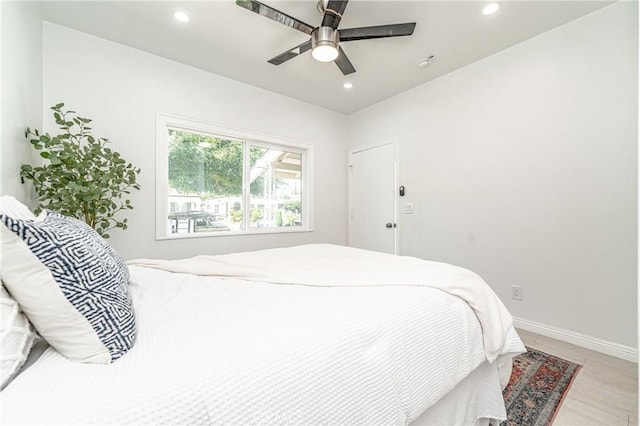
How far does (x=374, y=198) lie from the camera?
3902 millimetres

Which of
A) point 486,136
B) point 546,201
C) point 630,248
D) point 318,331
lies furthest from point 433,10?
point 318,331

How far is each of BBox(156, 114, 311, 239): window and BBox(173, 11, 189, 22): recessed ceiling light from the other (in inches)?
37.1

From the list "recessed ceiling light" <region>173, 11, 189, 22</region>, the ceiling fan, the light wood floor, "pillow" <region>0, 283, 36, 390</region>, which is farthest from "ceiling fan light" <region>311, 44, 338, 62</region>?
the light wood floor

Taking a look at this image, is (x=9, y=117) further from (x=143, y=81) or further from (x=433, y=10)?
(x=433, y=10)

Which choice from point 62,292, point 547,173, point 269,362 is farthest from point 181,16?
point 547,173

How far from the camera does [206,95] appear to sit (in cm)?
307

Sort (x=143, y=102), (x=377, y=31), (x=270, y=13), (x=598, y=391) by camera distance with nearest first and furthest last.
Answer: (x=598, y=391), (x=270, y=13), (x=377, y=31), (x=143, y=102)

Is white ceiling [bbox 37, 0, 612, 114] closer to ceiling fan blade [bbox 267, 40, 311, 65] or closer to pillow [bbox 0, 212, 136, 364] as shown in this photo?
ceiling fan blade [bbox 267, 40, 311, 65]

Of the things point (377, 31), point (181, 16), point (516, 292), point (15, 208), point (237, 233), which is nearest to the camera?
point (15, 208)

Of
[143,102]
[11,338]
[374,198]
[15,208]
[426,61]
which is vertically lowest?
[11,338]

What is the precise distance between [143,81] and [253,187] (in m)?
1.58

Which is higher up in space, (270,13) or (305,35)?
(305,35)

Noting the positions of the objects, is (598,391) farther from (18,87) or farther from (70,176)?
(18,87)

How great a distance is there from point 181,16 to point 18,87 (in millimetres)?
1225
